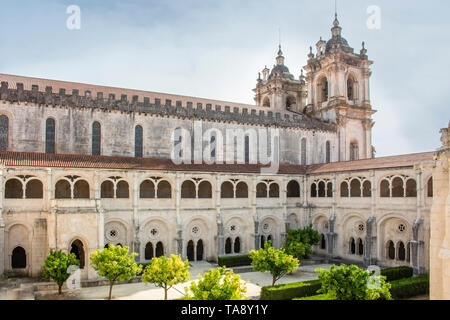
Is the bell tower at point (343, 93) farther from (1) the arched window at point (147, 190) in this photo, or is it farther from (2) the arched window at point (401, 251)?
(1) the arched window at point (147, 190)

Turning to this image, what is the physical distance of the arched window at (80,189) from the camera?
3188 cm

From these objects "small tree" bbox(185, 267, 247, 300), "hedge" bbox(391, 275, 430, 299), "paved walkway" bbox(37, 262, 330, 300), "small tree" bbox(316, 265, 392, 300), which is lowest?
"paved walkway" bbox(37, 262, 330, 300)

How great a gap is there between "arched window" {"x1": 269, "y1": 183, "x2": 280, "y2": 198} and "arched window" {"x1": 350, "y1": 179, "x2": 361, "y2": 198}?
7676 mm

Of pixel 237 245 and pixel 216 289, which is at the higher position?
pixel 216 289

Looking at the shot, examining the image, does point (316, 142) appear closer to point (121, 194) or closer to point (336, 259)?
point (336, 259)

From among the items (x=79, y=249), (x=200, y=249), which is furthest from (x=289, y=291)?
(x=79, y=249)

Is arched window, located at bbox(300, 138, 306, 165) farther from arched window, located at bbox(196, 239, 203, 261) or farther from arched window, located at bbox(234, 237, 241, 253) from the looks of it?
arched window, located at bbox(196, 239, 203, 261)

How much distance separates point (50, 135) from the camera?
33469 mm

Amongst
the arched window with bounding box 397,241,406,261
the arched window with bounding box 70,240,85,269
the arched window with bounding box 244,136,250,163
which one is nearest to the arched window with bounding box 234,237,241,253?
the arched window with bounding box 244,136,250,163

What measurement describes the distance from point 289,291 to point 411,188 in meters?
15.3

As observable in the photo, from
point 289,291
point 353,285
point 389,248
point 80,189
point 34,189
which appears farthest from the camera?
point 389,248

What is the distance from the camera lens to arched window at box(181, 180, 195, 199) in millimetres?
36281

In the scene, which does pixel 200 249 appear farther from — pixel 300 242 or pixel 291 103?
pixel 291 103

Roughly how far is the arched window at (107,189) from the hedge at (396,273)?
22792 mm
